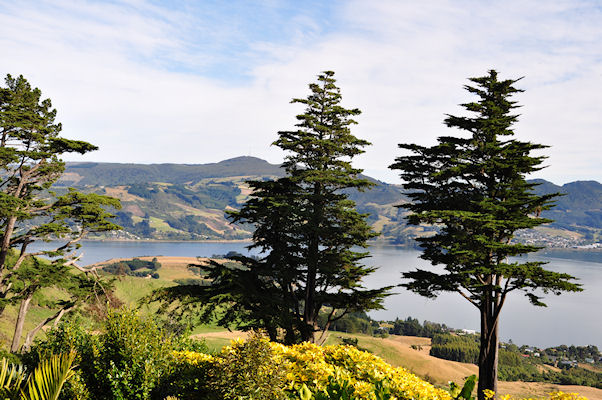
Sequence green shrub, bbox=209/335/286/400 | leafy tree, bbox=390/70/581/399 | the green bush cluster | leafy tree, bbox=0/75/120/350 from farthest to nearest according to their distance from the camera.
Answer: leafy tree, bbox=0/75/120/350 < leafy tree, bbox=390/70/581/399 < the green bush cluster < green shrub, bbox=209/335/286/400

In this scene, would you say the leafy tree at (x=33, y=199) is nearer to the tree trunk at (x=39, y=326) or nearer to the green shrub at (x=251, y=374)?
the tree trunk at (x=39, y=326)

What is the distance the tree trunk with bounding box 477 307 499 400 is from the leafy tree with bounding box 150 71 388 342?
4660mm

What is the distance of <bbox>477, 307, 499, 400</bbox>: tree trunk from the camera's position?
57.1 feet

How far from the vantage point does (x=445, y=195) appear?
19.4m

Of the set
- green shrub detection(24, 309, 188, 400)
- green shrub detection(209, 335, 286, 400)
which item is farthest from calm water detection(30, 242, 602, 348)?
green shrub detection(209, 335, 286, 400)

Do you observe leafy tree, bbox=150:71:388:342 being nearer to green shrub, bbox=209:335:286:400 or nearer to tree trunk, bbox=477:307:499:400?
tree trunk, bbox=477:307:499:400

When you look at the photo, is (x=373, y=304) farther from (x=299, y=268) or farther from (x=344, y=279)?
(x=299, y=268)

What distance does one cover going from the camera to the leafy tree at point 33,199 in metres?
19.7

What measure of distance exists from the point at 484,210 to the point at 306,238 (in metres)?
7.95

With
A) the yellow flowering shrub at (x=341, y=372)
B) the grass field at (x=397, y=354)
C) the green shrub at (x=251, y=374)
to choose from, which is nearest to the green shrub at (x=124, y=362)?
the yellow flowering shrub at (x=341, y=372)

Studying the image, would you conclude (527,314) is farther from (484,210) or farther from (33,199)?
(33,199)

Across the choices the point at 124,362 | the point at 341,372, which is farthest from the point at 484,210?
the point at 124,362

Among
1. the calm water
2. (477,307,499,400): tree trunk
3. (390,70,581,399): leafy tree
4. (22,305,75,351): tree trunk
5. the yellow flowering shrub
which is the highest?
(390,70,581,399): leafy tree

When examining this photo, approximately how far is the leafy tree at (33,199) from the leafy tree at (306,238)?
7.79 meters
